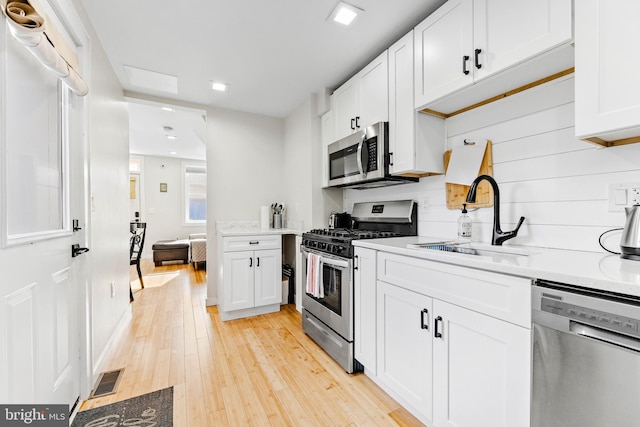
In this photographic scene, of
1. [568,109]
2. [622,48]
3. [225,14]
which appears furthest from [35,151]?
[568,109]

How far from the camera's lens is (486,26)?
1.42 m

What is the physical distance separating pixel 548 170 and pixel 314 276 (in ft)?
5.63

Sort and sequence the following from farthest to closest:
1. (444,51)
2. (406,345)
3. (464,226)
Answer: (464,226), (444,51), (406,345)

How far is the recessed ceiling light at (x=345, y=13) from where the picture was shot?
5.77 ft

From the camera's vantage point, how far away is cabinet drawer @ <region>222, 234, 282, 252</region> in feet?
9.49

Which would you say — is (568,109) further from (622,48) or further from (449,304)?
(449,304)

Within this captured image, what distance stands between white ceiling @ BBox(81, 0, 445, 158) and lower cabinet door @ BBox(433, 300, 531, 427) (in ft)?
6.20

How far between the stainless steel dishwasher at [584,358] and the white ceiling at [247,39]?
1.82 metres

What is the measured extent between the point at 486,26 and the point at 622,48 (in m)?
0.61

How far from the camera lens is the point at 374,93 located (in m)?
2.24

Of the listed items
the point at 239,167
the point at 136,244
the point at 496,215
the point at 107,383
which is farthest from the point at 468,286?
the point at 136,244

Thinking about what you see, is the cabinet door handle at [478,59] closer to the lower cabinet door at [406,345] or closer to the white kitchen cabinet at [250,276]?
the lower cabinet door at [406,345]

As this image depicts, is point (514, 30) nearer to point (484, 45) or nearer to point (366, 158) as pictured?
point (484, 45)

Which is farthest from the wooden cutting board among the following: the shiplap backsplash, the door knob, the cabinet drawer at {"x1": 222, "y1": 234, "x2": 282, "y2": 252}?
the door knob
